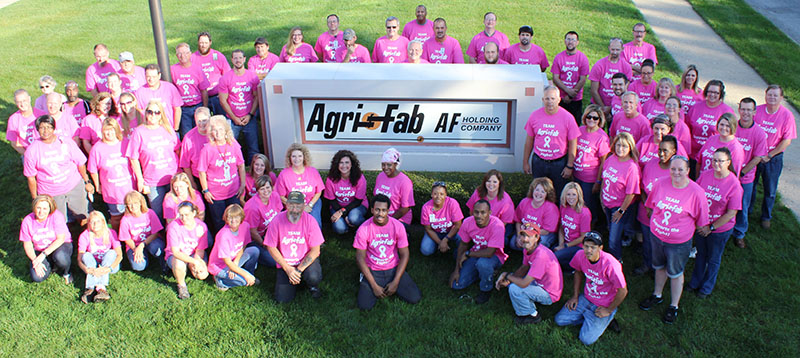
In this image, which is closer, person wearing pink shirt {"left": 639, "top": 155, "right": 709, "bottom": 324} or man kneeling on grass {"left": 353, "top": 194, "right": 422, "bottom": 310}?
person wearing pink shirt {"left": 639, "top": 155, "right": 709, "bottom": 324}

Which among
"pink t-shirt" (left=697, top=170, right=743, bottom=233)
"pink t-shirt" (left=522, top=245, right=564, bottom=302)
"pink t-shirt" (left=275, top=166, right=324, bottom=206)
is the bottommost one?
"pink t-shirt" (left=522, top=245, right=564, bottom=302)

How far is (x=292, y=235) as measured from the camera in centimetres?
691

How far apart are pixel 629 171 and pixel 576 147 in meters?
0.81

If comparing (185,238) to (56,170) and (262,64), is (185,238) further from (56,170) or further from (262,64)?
(262,64)

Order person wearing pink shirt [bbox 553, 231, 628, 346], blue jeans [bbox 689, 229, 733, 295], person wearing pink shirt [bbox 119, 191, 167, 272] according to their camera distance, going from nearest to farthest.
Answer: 1. person wearing pink shirt [bbox 553, 231, 628, 346]
2. blue jeans [bbox 689, 229, 733, 295]
3. person wearing pink shirt [bbox 119, 191, 167, 272]

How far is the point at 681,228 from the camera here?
20.8 feet

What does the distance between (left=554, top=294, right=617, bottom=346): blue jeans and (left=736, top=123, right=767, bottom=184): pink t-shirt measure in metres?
2.49

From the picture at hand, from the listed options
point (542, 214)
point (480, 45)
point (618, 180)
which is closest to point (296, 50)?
point (480, 45)

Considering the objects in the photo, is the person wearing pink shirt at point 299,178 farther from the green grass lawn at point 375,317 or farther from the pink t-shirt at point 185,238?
the pink t-shirt at point 185,238

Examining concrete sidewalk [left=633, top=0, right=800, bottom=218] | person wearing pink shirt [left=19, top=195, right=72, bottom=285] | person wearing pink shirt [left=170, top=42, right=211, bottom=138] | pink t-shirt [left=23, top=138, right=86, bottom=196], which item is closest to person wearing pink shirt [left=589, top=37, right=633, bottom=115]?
concrete sidewalk [left=633, top=0, right=800, bottom=218]

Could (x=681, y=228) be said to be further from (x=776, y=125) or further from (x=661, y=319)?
(x=776, y=125)

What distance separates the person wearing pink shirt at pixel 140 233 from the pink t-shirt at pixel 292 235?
1453 mm

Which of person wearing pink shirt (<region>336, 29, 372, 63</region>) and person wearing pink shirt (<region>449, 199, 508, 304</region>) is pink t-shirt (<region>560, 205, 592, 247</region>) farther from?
person wearing pink shirt (<region>336, 29, 372, 63</region>)

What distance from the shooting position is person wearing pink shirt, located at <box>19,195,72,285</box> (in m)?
7.16
